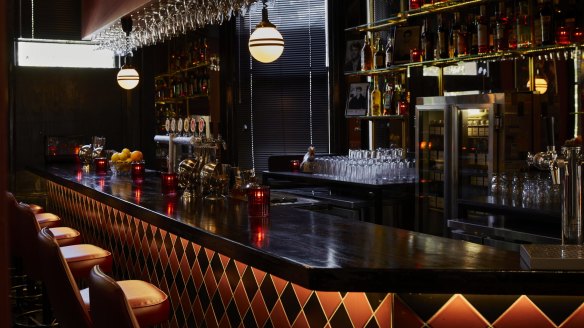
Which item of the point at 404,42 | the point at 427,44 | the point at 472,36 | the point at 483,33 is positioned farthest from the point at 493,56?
the point at 404,42

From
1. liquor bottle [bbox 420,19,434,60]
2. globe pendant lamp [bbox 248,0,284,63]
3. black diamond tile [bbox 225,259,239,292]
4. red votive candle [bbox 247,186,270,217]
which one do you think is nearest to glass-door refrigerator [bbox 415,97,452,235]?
liquor bottle [bbox 420,19,434,60]

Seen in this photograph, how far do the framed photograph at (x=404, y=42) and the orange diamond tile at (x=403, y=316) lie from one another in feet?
16.8

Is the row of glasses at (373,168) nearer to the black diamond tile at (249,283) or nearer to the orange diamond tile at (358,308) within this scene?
the black diamond tile at (249,283)

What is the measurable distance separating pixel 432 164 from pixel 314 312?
405 cm

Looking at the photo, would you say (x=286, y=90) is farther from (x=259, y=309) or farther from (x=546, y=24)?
(x=259, y=309)

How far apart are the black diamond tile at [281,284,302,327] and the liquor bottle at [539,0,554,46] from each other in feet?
11.9

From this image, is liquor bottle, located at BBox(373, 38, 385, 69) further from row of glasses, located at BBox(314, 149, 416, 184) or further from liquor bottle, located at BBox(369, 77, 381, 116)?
row of glasses, located at BBox(314, 149, 416, 184)

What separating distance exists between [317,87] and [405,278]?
24.3ft

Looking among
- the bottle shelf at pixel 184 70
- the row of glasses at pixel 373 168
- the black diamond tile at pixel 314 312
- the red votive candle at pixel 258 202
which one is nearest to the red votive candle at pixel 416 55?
the row of glasses at pixel 373 168

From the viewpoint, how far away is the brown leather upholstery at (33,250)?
348cm

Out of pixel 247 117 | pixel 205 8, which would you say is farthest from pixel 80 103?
pixel 205 8

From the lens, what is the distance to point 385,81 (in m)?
7.75

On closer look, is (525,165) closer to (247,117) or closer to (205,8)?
(205,8)

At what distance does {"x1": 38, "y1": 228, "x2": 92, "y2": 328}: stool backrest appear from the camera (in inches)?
93.1
